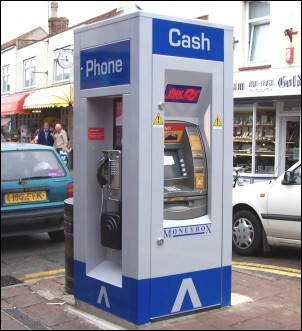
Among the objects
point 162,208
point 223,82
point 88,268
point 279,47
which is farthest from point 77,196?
point 279,47

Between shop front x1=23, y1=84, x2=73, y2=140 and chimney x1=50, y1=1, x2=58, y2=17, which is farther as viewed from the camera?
shop front x1=23, y1=84, x2=73, y2=140

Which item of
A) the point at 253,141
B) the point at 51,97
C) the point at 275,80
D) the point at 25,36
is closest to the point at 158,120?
the point at 25,36

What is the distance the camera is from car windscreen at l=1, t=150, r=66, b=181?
322 centimetres

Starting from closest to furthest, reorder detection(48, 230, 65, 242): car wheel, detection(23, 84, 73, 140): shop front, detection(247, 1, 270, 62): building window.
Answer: detection(23, 84, 73, 140): shop front → detection(247, 1, 270, 62): building window → detection(48, 230, 65, 242): car wheel

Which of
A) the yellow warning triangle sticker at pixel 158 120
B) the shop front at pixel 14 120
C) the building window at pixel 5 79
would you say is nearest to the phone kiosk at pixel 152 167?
the yellow warning triangle sticker at pixel 158 120

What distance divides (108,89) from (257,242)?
3.09 meters

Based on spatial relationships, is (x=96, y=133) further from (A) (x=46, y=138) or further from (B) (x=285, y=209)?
(B) (x=285, y=209)

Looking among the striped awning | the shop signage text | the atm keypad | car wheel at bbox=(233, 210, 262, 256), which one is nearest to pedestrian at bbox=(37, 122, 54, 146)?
the striped awning

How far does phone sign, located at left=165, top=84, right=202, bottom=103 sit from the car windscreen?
1.09 m

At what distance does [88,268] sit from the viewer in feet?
12.4

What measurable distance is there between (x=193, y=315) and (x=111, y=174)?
1.15 metres

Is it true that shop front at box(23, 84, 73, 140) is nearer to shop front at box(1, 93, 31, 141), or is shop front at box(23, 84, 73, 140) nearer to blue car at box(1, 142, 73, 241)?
shop front at box(1, 93, 31, 141)

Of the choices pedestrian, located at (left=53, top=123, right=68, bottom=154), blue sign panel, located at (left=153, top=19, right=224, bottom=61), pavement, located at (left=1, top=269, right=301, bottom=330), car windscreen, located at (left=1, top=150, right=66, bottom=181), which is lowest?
pavement, located at (left=1, top=269, right=301, bottom=330)

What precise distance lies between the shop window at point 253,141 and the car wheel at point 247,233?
52 cm
